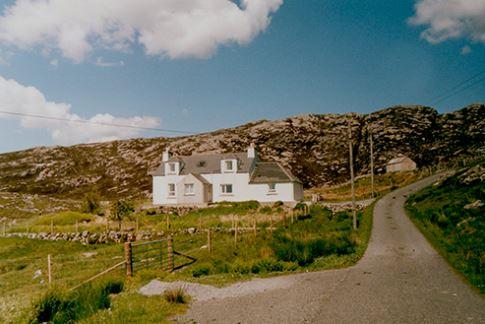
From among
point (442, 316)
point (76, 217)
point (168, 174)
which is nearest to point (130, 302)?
point (442, 316)

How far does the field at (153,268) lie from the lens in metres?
9.59

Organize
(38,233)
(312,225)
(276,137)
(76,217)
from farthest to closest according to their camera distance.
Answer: (276,137) < (76,217) < (38,233) < (312,225)

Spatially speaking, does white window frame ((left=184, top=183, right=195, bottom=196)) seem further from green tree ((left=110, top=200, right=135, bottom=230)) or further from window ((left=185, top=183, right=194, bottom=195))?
green tree ((left=110, top=200, right=135, bottom=230))

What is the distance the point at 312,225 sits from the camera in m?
28.4

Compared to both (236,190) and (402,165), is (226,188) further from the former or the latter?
(402,165)

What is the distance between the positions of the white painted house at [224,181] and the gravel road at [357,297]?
35.1m

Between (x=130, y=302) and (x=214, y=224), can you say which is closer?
(x=130, y=302)

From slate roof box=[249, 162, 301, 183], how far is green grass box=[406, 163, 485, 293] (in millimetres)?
17770

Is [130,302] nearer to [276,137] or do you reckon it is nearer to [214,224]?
[214,224]

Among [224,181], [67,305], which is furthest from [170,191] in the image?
[67,305]

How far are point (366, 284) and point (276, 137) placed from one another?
101m

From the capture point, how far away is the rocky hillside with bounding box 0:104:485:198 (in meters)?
94.6

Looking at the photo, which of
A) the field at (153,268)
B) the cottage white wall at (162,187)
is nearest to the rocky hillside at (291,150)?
the cottage white wall at (162,187)

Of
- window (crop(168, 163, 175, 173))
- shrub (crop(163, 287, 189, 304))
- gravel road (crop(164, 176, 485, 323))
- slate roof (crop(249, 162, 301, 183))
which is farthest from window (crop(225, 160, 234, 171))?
shrub (crop(163, 287, 189, 304))
